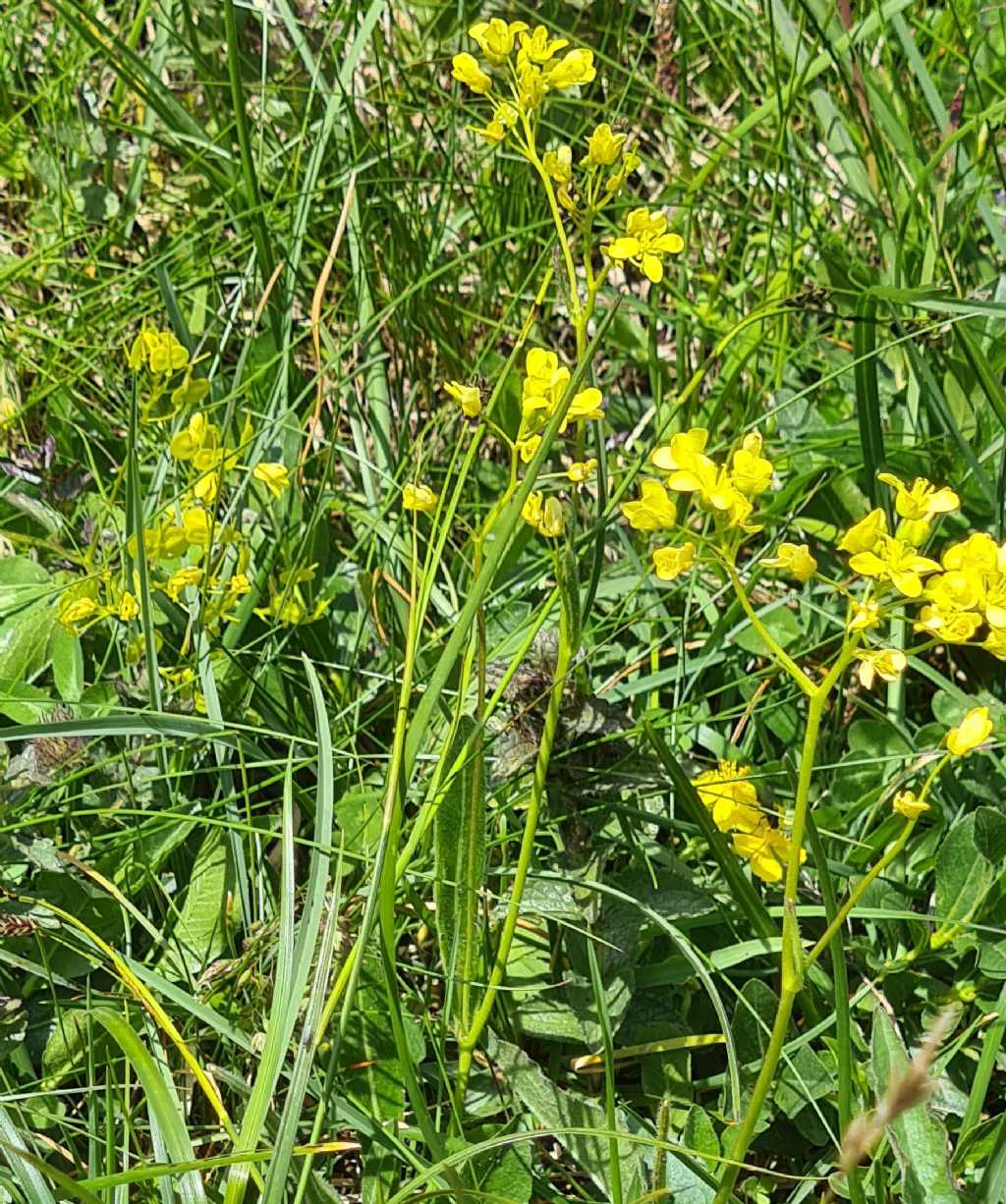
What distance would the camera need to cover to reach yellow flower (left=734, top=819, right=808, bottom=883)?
4.31ft

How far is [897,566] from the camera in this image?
1005 mm

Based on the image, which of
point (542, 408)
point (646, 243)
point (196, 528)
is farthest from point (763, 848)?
point (196, 528)

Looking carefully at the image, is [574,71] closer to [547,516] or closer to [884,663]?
[547,516]

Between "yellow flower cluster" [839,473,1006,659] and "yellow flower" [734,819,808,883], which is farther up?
"yellow flower cluster" [839,473,1006,659]

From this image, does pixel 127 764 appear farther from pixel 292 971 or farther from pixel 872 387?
pixel 872 387

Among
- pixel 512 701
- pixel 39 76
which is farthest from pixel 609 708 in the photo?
pixel 39 76

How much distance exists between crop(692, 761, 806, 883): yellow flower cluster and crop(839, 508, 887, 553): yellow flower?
1.17ft

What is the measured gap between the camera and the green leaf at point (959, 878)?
1423 millimetres

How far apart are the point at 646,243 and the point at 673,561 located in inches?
13.3

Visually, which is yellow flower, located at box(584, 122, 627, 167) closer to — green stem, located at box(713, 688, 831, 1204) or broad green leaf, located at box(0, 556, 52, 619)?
green stem, located at box(713, 688, 831, 1204)

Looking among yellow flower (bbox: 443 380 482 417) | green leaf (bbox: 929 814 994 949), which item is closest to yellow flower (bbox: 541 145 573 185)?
yellow flower (bbox: 443 380 482 417)

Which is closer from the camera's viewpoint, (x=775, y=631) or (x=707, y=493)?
(x=707, y=493)

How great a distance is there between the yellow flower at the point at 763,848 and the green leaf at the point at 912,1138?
16 cm

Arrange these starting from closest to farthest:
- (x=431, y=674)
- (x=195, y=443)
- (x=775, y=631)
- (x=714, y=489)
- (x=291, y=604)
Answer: (x=714, y=489) < (x=431, y=674) < (x=195, y=443) < (x=291, y=604) < (x=775, y=631)
